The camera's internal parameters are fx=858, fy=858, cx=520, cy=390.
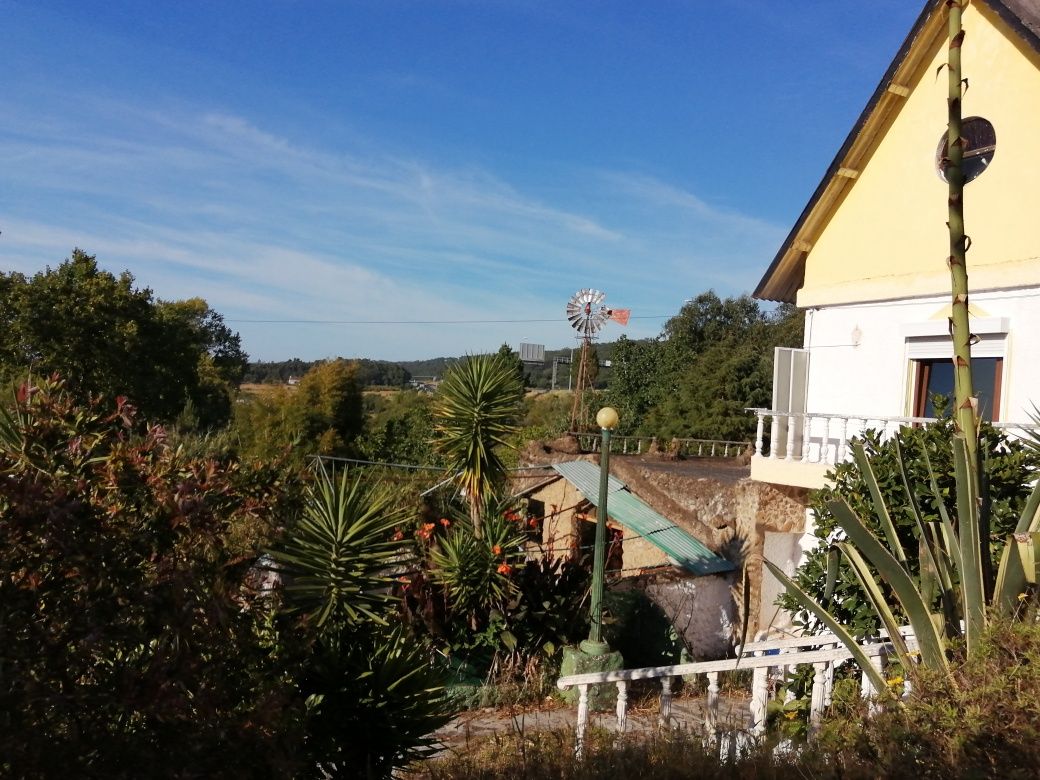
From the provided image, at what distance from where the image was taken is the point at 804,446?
9.88 meters

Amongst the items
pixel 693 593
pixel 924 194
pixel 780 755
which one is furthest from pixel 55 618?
pixel 924 194

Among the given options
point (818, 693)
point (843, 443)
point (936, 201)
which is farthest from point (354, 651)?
point (936, 201)

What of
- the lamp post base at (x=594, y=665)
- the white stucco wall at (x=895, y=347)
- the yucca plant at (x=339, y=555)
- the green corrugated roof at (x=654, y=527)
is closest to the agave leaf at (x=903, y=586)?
the yucca plant at (x=339, y=555)

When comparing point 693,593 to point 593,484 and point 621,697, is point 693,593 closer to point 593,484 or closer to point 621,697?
point 593,484

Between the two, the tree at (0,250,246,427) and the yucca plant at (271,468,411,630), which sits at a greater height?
the tree at (0,250,246,427)

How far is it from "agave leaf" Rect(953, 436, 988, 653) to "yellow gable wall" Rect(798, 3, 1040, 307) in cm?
508

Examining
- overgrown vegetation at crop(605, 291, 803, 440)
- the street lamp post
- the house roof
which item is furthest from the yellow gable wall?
overgrown vegetation at crop(605, 291, 803, 440)

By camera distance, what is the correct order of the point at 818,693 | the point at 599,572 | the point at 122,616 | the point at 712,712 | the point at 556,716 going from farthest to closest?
the point at 599,572 < the point at 556,716 < the point at 712,712 < the point at 818,693 < the point at 122,616

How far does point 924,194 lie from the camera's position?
31.2 ft

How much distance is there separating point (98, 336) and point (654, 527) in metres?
26.7

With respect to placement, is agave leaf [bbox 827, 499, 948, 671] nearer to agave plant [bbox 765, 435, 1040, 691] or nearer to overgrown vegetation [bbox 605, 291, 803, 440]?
agave plant [bbox 765, 435, 1040, 691]

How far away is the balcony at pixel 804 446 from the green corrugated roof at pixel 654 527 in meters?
1.32

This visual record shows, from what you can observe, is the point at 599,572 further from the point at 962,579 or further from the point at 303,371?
the point at 303,371

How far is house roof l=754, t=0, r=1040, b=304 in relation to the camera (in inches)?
338
